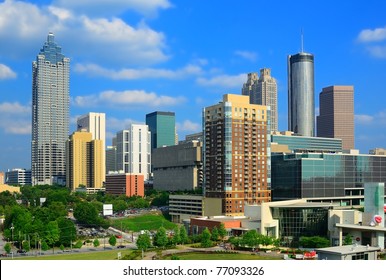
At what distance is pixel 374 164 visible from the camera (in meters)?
78.8

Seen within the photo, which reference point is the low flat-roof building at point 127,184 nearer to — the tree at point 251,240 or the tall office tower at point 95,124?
the tall office tower at point 95,124

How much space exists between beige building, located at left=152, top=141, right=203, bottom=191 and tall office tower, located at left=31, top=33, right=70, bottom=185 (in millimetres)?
48136

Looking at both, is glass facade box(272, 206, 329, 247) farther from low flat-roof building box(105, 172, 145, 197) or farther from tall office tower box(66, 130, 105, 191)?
tall office tower box(66, 130, 105, 191)

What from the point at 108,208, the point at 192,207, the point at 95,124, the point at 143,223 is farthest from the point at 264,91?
the point at 108,208

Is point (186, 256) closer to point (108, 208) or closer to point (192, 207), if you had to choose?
point (192, 207)

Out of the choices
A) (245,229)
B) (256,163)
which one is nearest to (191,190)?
(256,163)

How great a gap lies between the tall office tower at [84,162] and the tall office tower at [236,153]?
79266 millimetres

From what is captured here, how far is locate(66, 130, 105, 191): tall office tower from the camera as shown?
473 ft

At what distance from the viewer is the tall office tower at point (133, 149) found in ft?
495

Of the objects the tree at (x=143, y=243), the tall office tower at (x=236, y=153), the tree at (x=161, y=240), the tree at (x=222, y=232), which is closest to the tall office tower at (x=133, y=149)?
the tall office tower at (x=236, y=153)

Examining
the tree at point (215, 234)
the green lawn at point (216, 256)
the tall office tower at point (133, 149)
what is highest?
the tall office tower at point (133, 149)

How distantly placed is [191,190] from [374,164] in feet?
127

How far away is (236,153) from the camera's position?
67.6m

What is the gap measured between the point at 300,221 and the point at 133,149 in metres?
107
